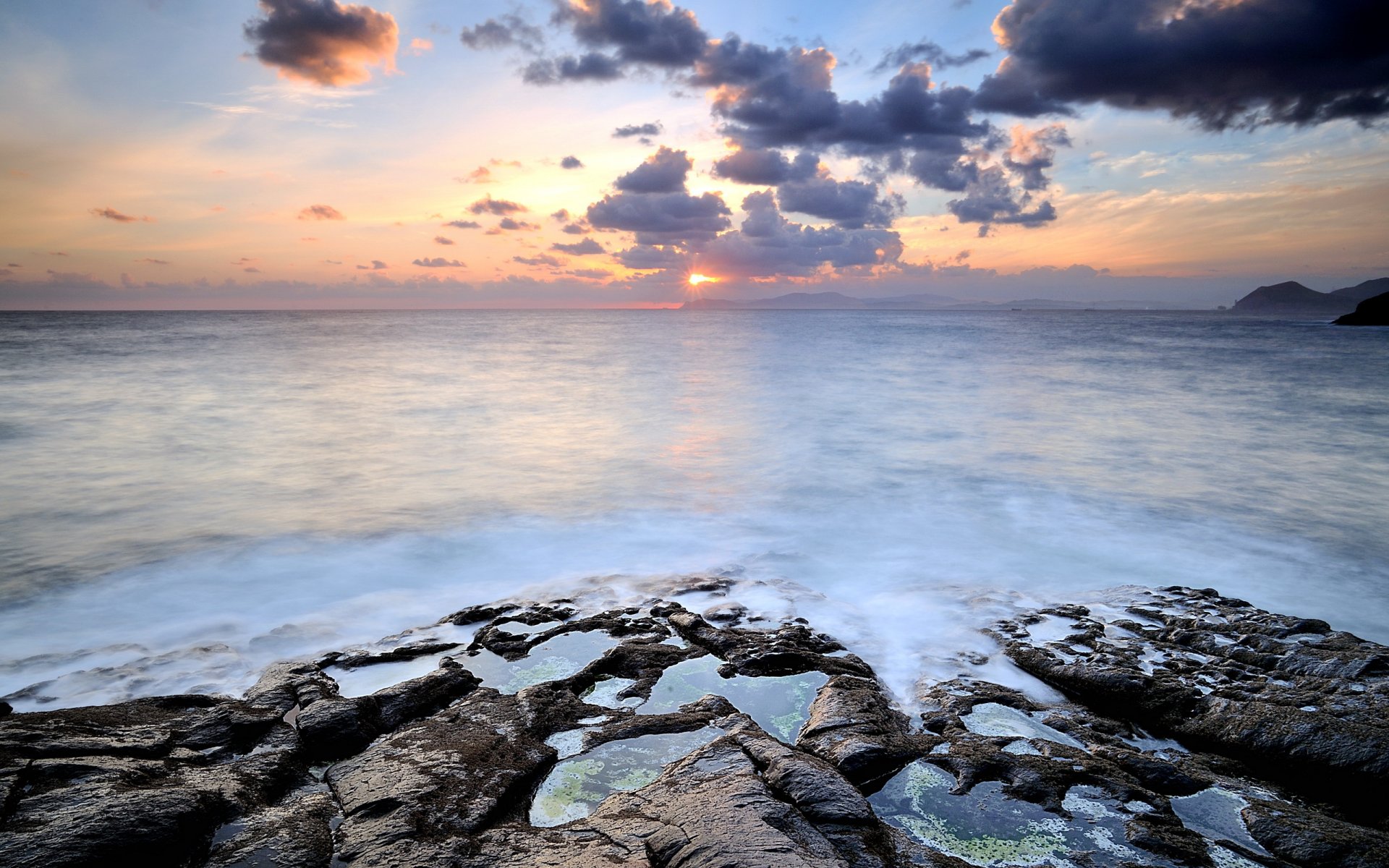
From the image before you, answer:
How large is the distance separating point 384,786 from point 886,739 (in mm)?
2851

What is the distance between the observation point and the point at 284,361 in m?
37.1

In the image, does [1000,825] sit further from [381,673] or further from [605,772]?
[381,673]

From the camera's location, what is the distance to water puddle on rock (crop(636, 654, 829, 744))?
455 cm

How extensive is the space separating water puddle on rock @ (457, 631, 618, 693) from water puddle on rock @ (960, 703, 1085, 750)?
2.76m

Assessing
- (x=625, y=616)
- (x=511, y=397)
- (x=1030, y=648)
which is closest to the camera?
(x=1030, y=648)

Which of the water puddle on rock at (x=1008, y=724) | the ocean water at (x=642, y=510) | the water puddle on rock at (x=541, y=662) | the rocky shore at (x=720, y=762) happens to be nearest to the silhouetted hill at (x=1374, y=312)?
the ocean water at (x=642, y=510)

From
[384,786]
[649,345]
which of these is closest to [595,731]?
[384,786]

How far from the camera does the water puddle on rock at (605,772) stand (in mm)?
3588

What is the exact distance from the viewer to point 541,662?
5363mm

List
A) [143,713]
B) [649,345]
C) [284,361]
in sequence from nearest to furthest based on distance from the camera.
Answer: [143,713]
[284,361]
[649,345]

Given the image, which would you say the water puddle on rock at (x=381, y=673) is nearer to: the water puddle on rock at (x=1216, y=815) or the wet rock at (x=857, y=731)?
the wet rock at (x=857, y=731)

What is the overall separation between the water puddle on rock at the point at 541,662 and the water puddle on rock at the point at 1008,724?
276cm

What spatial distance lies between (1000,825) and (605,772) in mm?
2151

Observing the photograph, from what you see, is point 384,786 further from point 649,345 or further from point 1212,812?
point 649,345
